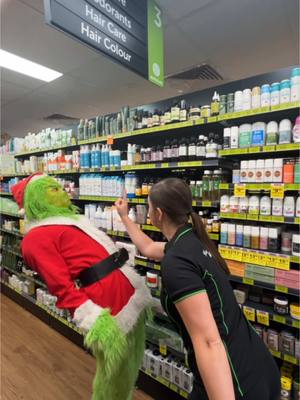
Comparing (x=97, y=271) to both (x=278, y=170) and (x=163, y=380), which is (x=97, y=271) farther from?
(x=163, y=380)

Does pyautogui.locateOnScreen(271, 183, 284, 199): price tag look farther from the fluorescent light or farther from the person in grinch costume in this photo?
the fluorescent light

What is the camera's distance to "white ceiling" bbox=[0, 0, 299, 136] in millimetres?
2623

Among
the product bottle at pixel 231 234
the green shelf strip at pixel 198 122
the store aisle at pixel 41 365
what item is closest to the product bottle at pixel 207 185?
the product bottle at pixel 231 234

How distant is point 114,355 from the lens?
130 centimetres

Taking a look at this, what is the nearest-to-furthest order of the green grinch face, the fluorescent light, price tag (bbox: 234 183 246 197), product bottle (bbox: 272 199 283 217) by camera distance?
1. the green grinch face
2. product bottle (bbox: 272 199 283 217)
3. price tag (bbox: 234 183 246 197)
4. the fluorescent light

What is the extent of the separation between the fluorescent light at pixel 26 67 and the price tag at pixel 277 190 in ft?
11.9

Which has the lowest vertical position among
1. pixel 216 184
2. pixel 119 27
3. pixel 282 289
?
pixel 282 289

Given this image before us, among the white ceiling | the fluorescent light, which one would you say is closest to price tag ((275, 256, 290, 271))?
the white ceiling

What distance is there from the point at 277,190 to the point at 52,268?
1.43 metres

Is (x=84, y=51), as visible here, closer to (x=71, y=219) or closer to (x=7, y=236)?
(x=71, y=219)

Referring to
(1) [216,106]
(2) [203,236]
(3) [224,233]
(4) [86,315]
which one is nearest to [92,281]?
(4) [86,315]

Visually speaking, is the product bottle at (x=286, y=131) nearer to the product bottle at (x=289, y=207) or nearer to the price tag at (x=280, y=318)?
the product bottle at (x=289, y=207)

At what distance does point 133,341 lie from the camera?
156cm

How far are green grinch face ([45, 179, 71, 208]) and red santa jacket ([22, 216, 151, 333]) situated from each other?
139 millimetres
